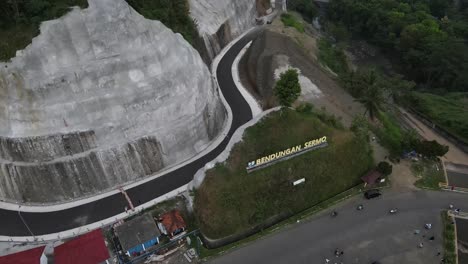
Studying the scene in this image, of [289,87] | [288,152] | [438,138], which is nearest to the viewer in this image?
[288,152]

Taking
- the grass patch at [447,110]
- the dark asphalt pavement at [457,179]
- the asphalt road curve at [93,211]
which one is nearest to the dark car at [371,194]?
the dark asphalt pavement at [457,179]

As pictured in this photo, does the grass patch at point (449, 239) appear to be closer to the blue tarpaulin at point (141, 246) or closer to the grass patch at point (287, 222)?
the grass patch at point (287, 222)

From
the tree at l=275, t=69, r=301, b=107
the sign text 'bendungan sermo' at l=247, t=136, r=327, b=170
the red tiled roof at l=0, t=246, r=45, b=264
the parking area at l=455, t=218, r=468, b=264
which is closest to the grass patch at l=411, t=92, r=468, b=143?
the parking area at l=455, t=218, r=468, b=264

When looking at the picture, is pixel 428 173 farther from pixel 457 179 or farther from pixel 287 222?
pixel 287 222

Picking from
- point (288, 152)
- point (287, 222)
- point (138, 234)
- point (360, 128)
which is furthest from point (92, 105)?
point (360, 128)

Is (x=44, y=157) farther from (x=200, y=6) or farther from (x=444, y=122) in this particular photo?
(x=444, y=122)

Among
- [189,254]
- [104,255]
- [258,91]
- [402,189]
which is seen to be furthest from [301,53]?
[104,255]
